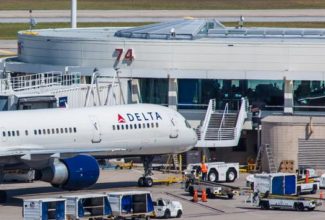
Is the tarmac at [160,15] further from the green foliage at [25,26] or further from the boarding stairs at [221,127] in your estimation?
the boarding stairs at [221,127]

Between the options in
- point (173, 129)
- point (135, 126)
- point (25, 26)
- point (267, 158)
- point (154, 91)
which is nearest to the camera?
point (135, 126)

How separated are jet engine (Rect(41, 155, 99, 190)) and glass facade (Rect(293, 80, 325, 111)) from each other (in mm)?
22759

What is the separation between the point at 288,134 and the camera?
8925cm

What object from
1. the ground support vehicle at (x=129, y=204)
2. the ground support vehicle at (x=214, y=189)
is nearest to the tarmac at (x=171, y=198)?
the ground support vehicle at (x=214, y=189)

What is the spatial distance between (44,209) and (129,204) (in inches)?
180

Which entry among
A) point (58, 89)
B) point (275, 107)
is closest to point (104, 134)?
point (58, 89)

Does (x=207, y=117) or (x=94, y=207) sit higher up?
(x=207, y=117)

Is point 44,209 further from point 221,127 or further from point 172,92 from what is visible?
point 172,92

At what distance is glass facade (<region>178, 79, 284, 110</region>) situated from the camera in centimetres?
9388

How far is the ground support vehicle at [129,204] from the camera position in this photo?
222 feet

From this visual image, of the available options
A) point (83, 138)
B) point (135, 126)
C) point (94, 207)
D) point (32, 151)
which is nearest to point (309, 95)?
point (135, 126)

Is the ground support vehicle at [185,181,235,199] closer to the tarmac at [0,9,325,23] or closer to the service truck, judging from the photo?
the service truck

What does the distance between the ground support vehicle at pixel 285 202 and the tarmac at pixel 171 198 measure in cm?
41

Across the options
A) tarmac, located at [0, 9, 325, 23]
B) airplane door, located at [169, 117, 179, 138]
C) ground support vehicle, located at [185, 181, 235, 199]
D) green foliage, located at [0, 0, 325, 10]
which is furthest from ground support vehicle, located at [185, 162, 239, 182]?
green foliage, located at [0, 0, 325, 10]
